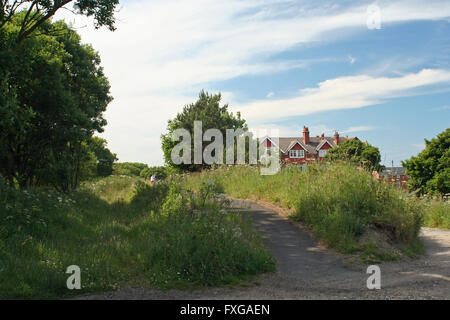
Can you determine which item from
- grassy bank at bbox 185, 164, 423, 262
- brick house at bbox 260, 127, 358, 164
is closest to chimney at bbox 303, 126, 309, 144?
brick house at bbox 260, 127, 358, 164

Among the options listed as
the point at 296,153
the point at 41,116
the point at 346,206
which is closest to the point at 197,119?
the point at 41,116

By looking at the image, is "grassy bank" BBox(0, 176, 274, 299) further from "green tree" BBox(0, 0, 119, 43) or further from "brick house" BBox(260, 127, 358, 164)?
"brick house" BBox(260, 127, 358, 164)

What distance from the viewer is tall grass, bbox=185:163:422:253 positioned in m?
10.1

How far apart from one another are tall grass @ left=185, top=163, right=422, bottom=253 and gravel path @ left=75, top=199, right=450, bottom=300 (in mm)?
619

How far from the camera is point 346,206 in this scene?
35.9 feet

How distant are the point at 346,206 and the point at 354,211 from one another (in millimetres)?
281

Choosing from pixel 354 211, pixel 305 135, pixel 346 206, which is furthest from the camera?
pixel 305 135

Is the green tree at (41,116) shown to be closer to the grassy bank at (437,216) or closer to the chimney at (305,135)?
the grassy bank at (437,216)

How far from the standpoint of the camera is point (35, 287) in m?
6.57

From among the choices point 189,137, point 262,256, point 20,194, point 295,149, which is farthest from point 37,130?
point 295,149

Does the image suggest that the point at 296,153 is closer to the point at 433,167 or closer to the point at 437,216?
the point at 433,167

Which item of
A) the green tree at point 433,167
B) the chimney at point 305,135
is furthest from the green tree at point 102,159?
the green tree at point 433,167
